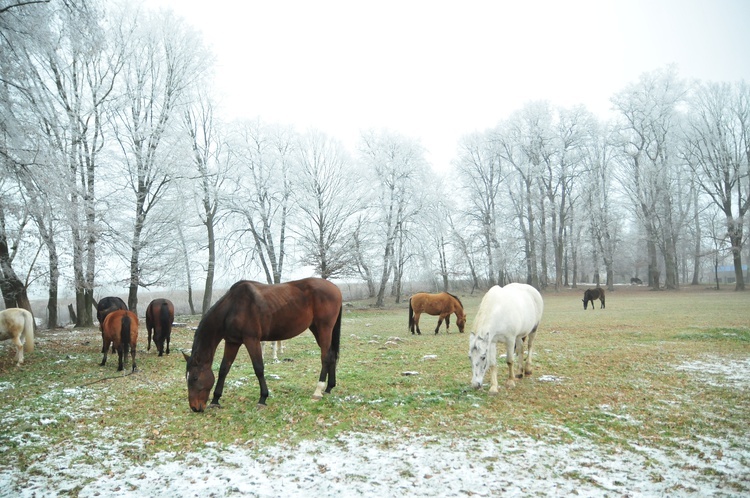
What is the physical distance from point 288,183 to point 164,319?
18.9 meters

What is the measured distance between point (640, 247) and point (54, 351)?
5669 centimetres

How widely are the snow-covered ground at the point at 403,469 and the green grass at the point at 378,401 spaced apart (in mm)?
266

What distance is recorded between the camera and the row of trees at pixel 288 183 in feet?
30.0

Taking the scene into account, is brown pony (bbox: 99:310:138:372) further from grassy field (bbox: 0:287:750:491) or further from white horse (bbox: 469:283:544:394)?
white horse (bbox: 469:283:544:394)

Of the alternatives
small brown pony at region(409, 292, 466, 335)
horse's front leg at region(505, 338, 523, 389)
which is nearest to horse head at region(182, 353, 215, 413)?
horse's front leg at region(505, 338, 523, 389)

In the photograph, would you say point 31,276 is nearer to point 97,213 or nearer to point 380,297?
point 97,213

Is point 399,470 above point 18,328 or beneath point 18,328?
beneath

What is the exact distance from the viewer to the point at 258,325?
5832 mm

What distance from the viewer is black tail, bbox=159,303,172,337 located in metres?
10.1

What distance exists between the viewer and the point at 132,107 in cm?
1786

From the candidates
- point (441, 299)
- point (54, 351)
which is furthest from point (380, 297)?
point (54, 351)

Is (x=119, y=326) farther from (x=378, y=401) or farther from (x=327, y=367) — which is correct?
(x=378, y=401)

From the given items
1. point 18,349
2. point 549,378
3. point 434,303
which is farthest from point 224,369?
point 434,303

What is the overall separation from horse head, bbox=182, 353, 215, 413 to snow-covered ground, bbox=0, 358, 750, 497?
1035 millimetres
